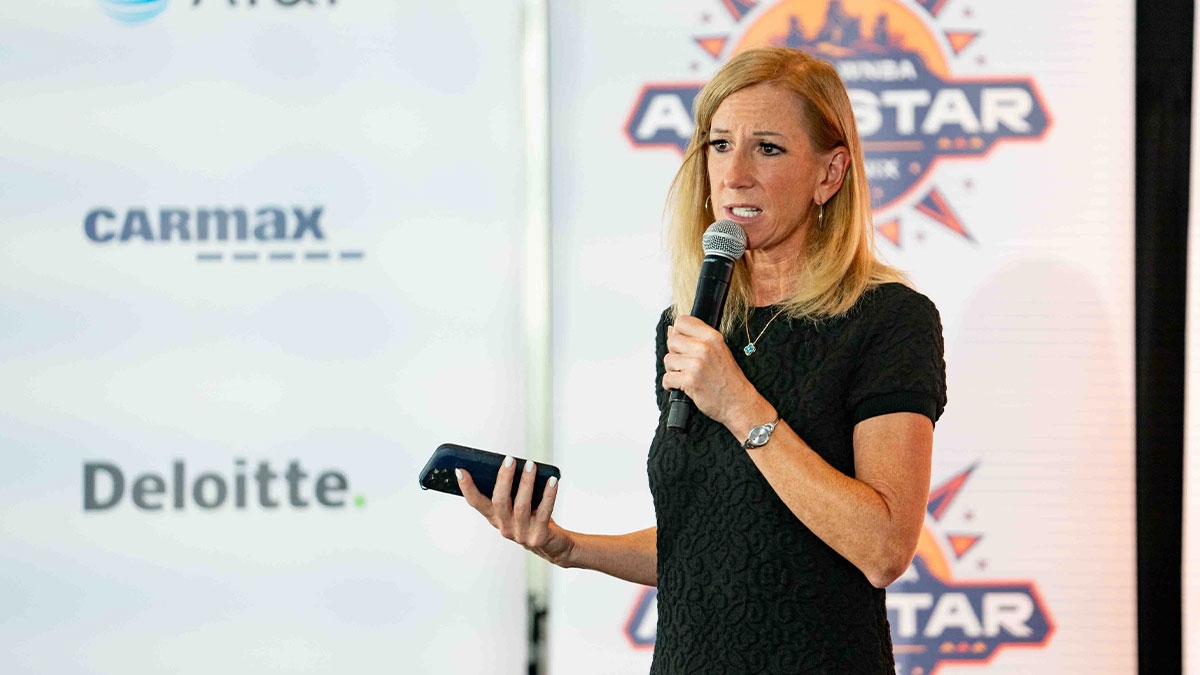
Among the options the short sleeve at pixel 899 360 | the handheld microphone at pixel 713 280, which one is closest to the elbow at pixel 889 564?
the short sleeve at pixel 899 360

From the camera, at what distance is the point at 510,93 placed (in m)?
2.81

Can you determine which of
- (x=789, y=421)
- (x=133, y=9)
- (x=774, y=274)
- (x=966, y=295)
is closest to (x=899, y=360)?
(x=789, y=421)

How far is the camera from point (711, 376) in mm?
1331

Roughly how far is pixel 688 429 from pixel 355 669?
5.64 feet

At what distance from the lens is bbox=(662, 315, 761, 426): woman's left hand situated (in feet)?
4.36

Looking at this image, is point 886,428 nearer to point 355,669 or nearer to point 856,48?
point 856,48

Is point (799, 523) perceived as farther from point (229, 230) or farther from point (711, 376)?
point (229, 230)

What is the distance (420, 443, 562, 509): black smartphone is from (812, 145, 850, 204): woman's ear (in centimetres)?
54

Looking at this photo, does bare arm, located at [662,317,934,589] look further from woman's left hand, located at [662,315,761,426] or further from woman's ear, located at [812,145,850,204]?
woman's ear, located at [812,145,850,204]

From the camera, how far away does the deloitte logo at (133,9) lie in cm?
284

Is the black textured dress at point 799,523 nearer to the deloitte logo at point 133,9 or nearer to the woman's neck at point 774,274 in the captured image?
the woman's neck at point 774,274

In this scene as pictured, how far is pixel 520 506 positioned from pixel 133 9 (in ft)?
6.40

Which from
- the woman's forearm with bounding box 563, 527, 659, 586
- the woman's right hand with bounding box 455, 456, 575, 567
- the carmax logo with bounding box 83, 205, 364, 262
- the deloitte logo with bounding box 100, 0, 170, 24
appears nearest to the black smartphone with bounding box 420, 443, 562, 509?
the woman's right hand with bounding box 455, 456, 575, 567

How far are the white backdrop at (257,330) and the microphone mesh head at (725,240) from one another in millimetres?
1353
